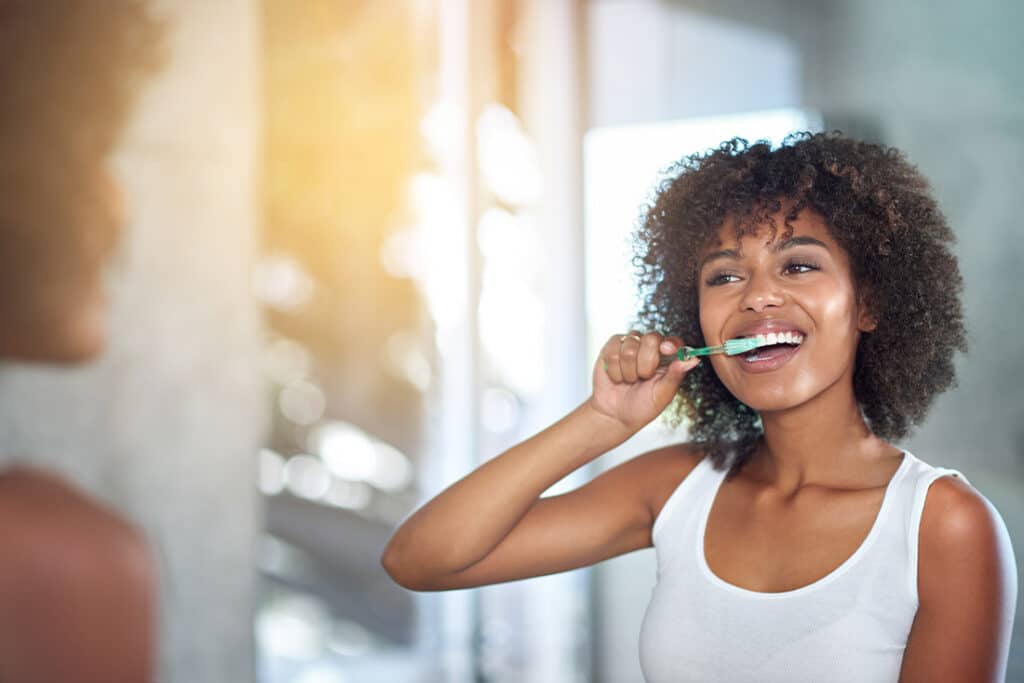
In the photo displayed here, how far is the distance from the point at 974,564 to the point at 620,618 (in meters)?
1.38

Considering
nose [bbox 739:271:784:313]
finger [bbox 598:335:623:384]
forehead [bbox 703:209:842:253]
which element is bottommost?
finger [bbox 598:335:623:384]

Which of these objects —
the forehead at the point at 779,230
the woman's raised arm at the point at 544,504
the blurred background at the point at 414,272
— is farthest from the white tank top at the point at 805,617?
the blurred background at the point at 414,272

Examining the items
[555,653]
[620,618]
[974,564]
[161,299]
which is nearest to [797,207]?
[974,564]

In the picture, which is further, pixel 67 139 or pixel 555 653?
pixel 555 653

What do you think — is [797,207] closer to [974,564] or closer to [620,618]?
[974,564]

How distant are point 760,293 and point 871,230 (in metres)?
0.13

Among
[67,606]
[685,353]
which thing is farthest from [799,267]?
[67,606]

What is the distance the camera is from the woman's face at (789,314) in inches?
37.2

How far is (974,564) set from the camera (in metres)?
0.82

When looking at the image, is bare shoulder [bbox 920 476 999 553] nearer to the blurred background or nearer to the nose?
the nose

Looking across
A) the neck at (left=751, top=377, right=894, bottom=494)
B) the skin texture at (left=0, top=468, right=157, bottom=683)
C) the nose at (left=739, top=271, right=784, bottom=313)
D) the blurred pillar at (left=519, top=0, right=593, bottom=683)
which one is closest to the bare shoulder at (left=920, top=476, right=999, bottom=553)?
the neck at (left=751, top=377, right=894, bottom=494)

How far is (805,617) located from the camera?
0.88 m

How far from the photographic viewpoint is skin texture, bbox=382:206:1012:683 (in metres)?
0.94

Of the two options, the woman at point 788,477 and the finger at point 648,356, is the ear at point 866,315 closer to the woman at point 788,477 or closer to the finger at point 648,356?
the woman at point 788,477
